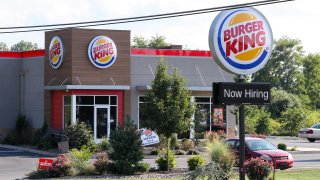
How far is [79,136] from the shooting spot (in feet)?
120

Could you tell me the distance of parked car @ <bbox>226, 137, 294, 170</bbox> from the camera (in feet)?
84.2

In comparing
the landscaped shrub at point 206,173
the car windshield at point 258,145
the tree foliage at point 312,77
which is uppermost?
the tree foliage at point 312,77

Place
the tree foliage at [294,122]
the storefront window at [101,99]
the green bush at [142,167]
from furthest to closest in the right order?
the tree foliage at [294,122]
the storefront window at [101,99]
the green bush at [142,167]

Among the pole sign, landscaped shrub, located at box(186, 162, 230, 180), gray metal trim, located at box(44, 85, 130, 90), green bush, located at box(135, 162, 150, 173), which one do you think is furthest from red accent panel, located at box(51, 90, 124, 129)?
the pole sign

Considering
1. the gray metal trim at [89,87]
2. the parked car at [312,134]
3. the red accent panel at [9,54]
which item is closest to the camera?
the gray metal trim at [89,87]

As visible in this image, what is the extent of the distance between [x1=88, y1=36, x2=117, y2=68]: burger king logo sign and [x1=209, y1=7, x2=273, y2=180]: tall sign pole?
78.2 feet

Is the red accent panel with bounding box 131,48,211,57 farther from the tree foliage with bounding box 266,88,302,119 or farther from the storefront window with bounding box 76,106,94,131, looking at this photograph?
the tree foliage with bounding box 266,88,302,119

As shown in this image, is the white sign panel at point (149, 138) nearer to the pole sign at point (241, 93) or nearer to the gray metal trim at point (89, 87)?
the gray metal trim at point (89, 87)

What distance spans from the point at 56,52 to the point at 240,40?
25549mm

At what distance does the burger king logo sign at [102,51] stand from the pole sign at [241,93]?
24104 mm

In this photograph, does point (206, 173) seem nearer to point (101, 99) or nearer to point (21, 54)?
point (101, 99)

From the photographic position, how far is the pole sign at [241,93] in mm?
14367

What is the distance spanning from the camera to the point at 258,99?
1491cm

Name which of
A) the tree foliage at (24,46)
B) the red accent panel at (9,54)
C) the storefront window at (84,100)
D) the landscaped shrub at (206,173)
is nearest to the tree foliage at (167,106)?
the landscaped shrub at (206,173)
